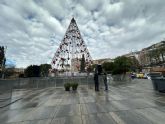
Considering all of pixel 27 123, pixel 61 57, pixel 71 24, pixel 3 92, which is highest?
pixel 71 24

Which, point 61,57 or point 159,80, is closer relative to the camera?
point 159,80

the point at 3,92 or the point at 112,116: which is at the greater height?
the point at 3,92

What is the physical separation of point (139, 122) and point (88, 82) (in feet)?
55.6

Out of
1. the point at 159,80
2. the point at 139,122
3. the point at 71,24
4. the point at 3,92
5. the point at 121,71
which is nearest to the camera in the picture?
the point at 139,122

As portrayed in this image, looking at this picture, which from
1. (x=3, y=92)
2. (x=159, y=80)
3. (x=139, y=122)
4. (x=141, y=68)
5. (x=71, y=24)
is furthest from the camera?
(x=141, y=68)

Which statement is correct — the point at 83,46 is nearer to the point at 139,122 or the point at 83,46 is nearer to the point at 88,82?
the point at 88,82

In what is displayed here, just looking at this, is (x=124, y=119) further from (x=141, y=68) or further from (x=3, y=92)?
(x=141, y=68)

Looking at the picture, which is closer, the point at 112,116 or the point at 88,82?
the point at 112,116

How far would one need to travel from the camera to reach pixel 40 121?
17.6 feet

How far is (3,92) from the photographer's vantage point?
9812 mm

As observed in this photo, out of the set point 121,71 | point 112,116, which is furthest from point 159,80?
point 121,71

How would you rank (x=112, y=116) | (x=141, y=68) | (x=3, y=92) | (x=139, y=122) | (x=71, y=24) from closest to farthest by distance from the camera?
(x=139, y=122) → (x=112, y=116) → (x=3, y=92) → (x=71, y=24) → (x=141, y=68)

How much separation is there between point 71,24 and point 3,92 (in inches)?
542

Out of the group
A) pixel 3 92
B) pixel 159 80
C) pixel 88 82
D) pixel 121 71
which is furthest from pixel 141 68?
pixel 3 92
